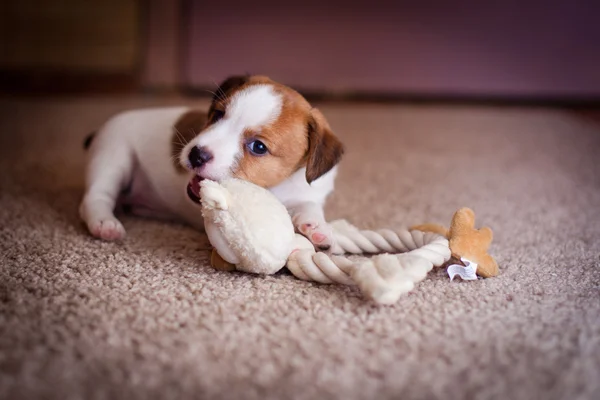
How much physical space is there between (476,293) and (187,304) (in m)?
0.57

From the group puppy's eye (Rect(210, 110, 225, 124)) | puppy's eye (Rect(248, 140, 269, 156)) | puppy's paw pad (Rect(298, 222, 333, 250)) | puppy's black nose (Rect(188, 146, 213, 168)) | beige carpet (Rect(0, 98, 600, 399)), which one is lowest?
beige carpet (Rect(0, 98, 600, 399))

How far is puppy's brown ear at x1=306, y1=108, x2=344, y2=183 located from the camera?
137cm

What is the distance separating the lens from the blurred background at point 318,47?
4.73m

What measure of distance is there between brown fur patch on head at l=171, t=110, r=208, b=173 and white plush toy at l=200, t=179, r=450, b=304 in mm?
427

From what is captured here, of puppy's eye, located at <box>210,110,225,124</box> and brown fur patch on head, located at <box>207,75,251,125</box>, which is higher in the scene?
brown fur patch on head, located at <box>207,75,251,125</box>

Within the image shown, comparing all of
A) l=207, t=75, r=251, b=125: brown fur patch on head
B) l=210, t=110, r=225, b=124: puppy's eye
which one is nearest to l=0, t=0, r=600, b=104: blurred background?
l=207, t=75, r=251, b=125: brown fur patch on head

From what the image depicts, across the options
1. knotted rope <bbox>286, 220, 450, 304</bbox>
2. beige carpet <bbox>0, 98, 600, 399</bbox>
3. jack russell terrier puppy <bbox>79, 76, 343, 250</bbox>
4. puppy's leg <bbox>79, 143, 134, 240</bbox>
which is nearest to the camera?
beige carpet <bbox>0, 98, 600, 399</bbox>

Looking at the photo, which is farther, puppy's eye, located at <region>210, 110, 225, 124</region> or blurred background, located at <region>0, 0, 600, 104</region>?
blurred background, located at <region>0, 0, 600, 104</region>

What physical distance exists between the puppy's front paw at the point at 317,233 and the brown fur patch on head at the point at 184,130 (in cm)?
43

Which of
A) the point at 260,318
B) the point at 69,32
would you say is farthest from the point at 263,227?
the point at 69,32

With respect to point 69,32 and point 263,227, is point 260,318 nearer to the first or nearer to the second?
point 263,227

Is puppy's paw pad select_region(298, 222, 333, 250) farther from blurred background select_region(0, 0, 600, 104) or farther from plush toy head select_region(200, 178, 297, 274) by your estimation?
blurred background select_region(0, 0, 600, 104)

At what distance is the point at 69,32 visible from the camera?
4832 mm

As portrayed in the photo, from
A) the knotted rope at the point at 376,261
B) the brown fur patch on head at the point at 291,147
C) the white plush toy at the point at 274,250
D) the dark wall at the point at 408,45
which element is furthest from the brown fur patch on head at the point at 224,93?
the dark wall at the point at 408,45
